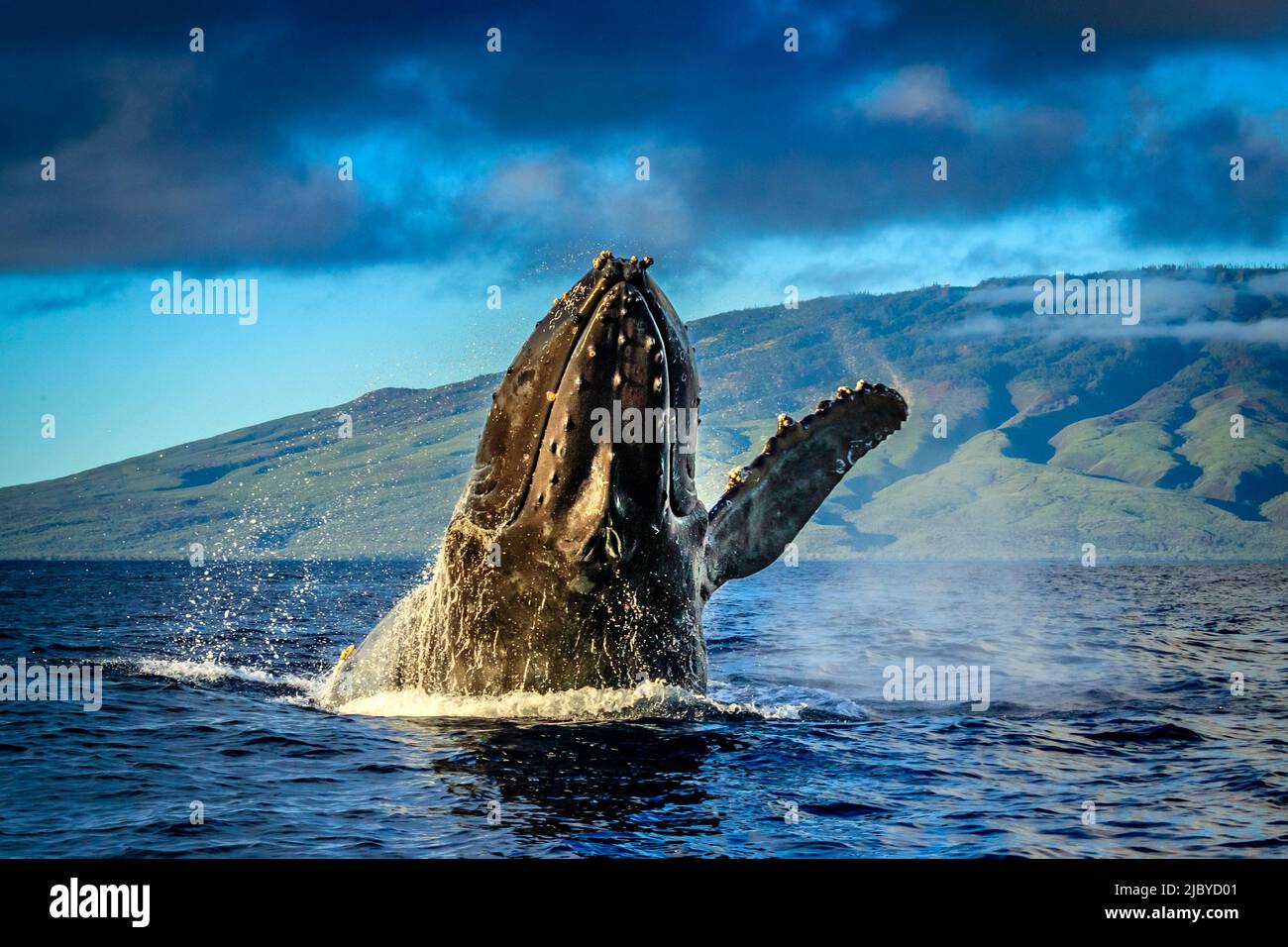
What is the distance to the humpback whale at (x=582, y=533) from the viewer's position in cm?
1041

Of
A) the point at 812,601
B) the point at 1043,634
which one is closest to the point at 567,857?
the point at 1043,634

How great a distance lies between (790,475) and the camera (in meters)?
13.9

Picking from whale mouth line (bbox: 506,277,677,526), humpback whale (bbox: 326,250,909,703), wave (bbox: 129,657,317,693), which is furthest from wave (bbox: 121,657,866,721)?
whale mouth line (bbox: 506,277,677,526)

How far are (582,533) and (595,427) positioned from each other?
3.36 ft

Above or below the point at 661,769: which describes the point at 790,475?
above

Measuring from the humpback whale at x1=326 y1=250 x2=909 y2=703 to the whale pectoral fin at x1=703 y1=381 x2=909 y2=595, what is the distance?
0.16ft

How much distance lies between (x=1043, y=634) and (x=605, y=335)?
24.0 meters

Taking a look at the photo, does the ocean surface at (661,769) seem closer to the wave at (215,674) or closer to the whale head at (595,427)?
the wave at (215,674)

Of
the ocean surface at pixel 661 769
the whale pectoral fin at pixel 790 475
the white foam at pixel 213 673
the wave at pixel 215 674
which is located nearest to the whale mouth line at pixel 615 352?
the ocean surface at pixel 661 769

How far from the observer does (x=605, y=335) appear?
406 inches

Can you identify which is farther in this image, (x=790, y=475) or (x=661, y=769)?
(x=790, y=475)

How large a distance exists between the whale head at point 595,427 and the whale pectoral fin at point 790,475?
214cm

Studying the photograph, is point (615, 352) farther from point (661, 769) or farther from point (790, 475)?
point (790, 475)

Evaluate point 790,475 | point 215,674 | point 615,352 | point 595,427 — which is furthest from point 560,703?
point 215,674
